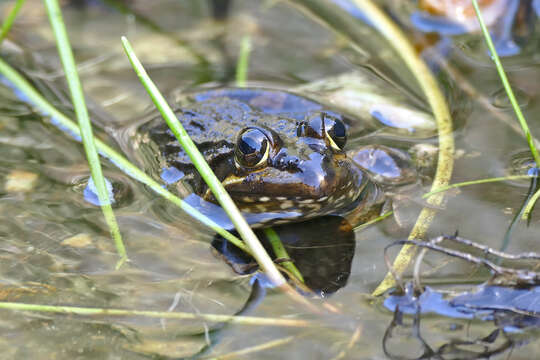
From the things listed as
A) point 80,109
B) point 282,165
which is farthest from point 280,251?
point 80,109

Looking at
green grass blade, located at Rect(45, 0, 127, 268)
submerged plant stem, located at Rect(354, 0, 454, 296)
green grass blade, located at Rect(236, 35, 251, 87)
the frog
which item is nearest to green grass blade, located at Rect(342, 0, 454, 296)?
submerged plant stem, located at Rect(354, 0, 454, 296)

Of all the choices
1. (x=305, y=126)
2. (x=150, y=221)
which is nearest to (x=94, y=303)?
(x=150, y=221)

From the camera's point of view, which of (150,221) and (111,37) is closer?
(150,221)

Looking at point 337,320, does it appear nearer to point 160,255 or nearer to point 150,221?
point 160,255

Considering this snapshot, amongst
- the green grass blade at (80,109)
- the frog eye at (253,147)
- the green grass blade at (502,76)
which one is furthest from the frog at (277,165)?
the green grass blade at (502,76)

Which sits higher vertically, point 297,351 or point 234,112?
point 234,112

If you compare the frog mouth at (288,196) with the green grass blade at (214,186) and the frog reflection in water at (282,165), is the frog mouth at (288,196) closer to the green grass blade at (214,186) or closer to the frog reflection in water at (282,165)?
the frog reflection in water at (282,165)
